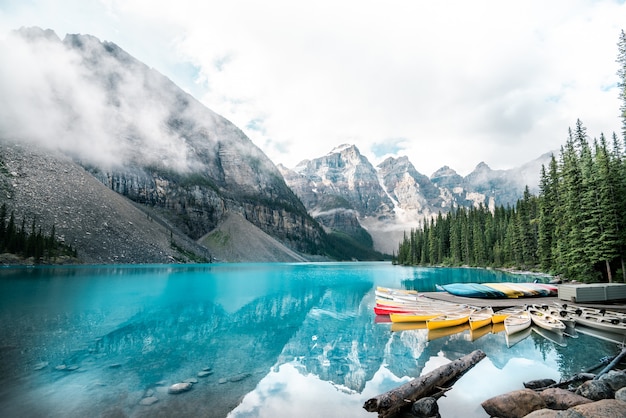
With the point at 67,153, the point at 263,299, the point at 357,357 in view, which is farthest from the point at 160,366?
the point at 67,153

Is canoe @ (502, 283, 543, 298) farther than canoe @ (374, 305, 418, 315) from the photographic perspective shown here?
Yes

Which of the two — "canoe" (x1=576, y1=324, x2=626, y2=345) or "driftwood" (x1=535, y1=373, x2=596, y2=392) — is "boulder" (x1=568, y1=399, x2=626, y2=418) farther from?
"canoe" (x1=576, y1=324, x2=626, y2=345)

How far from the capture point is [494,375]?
49.8 ft

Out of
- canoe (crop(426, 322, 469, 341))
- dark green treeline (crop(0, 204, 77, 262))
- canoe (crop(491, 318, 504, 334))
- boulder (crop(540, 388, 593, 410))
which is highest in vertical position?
dark green treeline (crop(0, 204, 77, 262))

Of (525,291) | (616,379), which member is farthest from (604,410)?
(525,291)

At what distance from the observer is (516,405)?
10500 mm

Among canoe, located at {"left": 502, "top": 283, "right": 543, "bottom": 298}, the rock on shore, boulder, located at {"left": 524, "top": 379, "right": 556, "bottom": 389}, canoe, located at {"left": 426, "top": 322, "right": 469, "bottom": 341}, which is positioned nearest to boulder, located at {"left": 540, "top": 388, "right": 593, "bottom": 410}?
Answer: the rock on shore

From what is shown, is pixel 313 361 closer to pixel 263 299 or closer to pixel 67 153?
pixel 263 299

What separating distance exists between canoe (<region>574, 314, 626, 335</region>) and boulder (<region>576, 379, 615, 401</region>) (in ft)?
47.2

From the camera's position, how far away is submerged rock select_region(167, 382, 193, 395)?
42.7ft

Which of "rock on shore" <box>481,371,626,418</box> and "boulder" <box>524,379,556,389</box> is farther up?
"rock on shore" <box>481,371,626,418</box>

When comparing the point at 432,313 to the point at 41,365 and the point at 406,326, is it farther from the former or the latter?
the point at 41,365

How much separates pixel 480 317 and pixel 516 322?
2.45 m

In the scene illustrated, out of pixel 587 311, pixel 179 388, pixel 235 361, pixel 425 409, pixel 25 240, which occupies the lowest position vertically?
pixel 235 361
